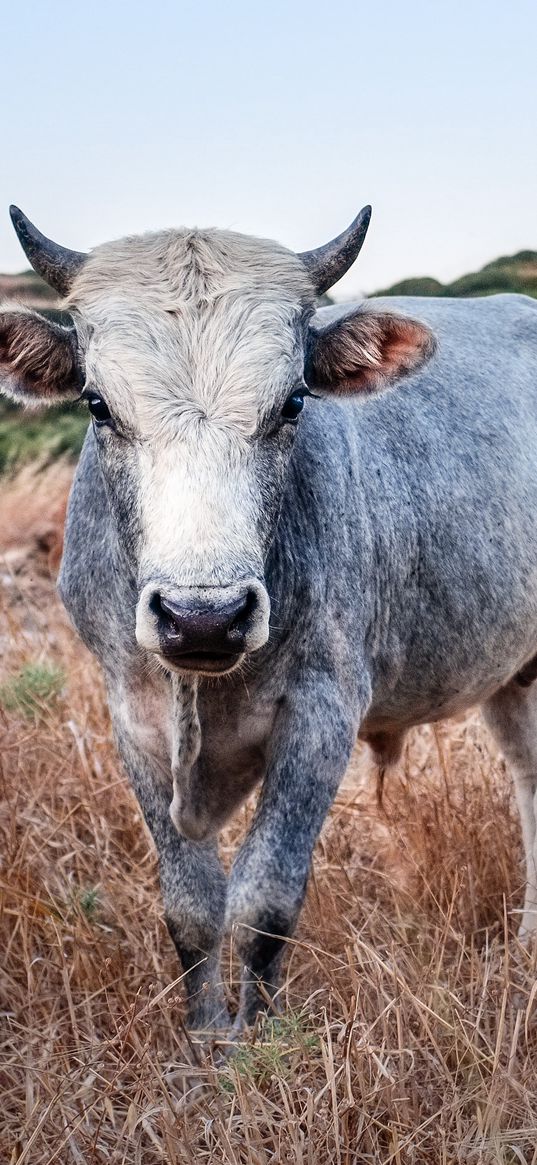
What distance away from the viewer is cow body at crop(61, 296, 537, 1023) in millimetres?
3875

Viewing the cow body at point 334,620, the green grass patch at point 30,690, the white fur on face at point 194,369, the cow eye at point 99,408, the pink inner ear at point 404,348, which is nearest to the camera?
the white fur on face at point 194,369

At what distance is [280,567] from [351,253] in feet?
2.95

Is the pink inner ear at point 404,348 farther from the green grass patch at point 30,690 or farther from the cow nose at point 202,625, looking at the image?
the green grass patch at point 30,690

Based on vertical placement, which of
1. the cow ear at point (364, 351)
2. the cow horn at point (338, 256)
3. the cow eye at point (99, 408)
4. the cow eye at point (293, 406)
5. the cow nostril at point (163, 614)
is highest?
the cow horn at point (338, 256)

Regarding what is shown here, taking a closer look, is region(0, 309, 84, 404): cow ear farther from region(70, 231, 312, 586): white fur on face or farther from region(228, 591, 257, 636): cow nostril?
region(228, 591, 257, 636): cow nostril

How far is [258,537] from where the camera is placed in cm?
339

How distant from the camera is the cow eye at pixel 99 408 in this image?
3555 mm

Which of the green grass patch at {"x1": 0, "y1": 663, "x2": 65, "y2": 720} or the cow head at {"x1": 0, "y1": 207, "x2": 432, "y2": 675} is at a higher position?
the cow head at {"x1": 0, "y1": 207, "x2": 432, "y2": 675}

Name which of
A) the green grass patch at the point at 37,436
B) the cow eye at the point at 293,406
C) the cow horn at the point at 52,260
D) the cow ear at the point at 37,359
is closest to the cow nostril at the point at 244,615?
the cow eye at the point at 293,406

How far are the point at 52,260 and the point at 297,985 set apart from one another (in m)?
2.37

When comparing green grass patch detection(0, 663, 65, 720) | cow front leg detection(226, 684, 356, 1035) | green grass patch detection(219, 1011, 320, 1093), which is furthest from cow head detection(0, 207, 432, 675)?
green grass patch detection(0, 663, 65, 720)

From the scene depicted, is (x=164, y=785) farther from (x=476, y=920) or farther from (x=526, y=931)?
(x=526, y=931)

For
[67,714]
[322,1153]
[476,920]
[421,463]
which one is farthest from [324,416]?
[67,714]

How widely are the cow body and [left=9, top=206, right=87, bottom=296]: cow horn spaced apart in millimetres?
595
